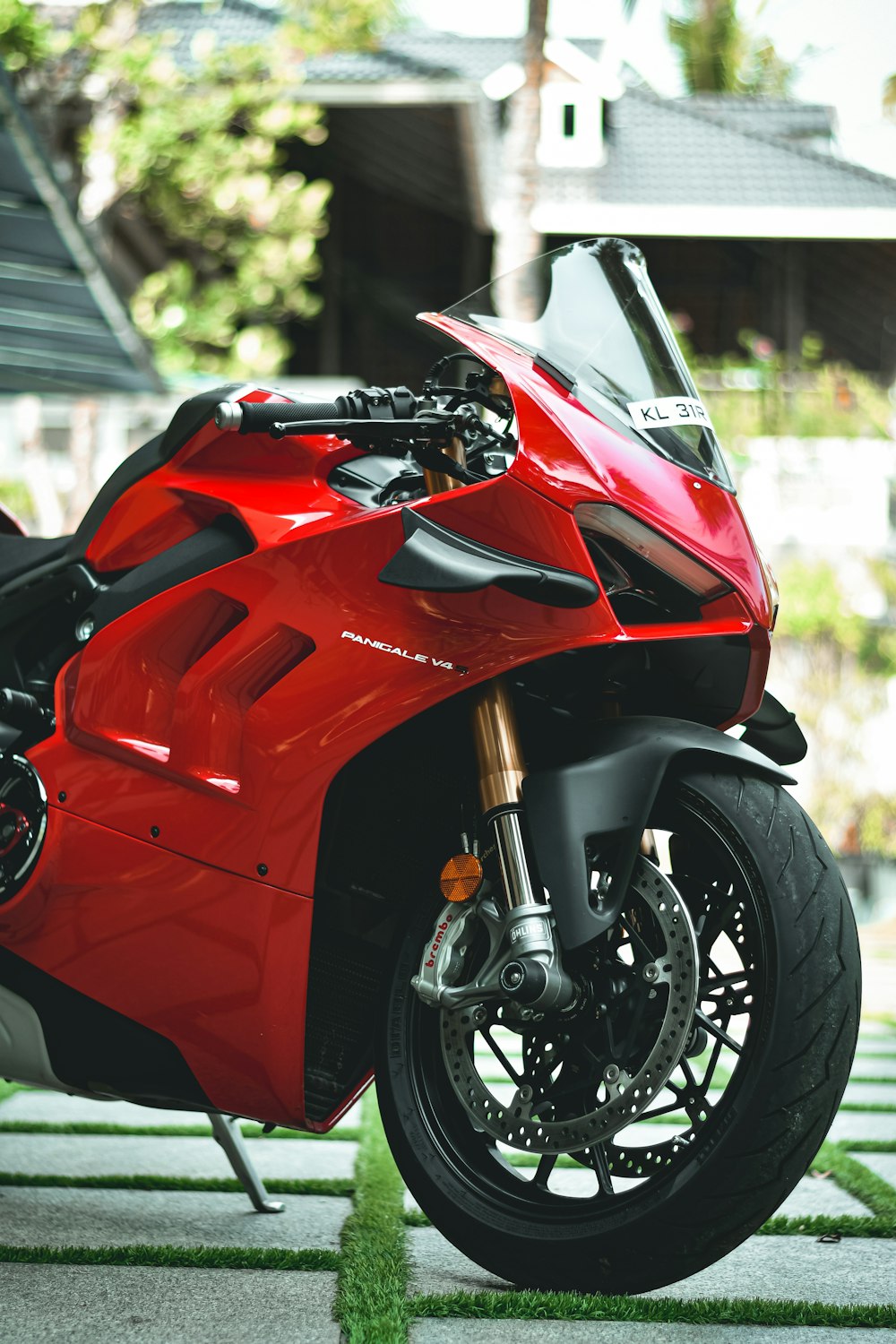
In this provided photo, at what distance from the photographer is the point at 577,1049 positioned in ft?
5.82

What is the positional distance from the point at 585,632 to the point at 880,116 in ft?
80.3

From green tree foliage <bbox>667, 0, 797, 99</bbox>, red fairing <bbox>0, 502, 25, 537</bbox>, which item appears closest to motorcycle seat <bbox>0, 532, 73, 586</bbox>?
red fairing <bbox>0, 502, 25, 537</bbox>

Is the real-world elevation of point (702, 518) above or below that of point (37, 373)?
above

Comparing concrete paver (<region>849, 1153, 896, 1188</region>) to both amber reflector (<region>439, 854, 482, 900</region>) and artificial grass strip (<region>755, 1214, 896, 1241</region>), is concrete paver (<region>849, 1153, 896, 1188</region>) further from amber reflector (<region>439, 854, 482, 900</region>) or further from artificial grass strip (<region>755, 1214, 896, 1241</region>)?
amber reflector (<region>439, 854, 482, 900</region>)

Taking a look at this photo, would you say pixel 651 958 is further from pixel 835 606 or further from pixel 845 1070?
pixel 835 606

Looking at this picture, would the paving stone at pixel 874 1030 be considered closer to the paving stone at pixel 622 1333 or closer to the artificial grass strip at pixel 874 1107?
the artificial grass strip at pixel 874 1107

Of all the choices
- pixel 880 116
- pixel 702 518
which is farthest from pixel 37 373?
pixel 880 116

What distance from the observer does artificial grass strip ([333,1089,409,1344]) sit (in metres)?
1.69

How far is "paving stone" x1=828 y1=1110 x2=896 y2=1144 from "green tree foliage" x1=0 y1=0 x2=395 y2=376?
8.87 meters

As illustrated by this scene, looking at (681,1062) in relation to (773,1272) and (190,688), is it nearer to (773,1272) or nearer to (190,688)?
(773,1272)

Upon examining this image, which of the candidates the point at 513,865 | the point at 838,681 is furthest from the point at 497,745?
the point at 838,681

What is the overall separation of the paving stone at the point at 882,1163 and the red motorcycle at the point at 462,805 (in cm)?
104

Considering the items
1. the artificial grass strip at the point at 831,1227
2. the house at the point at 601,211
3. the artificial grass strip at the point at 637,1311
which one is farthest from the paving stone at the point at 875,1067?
the house at the point at 601,211

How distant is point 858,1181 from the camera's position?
2.63 meters
